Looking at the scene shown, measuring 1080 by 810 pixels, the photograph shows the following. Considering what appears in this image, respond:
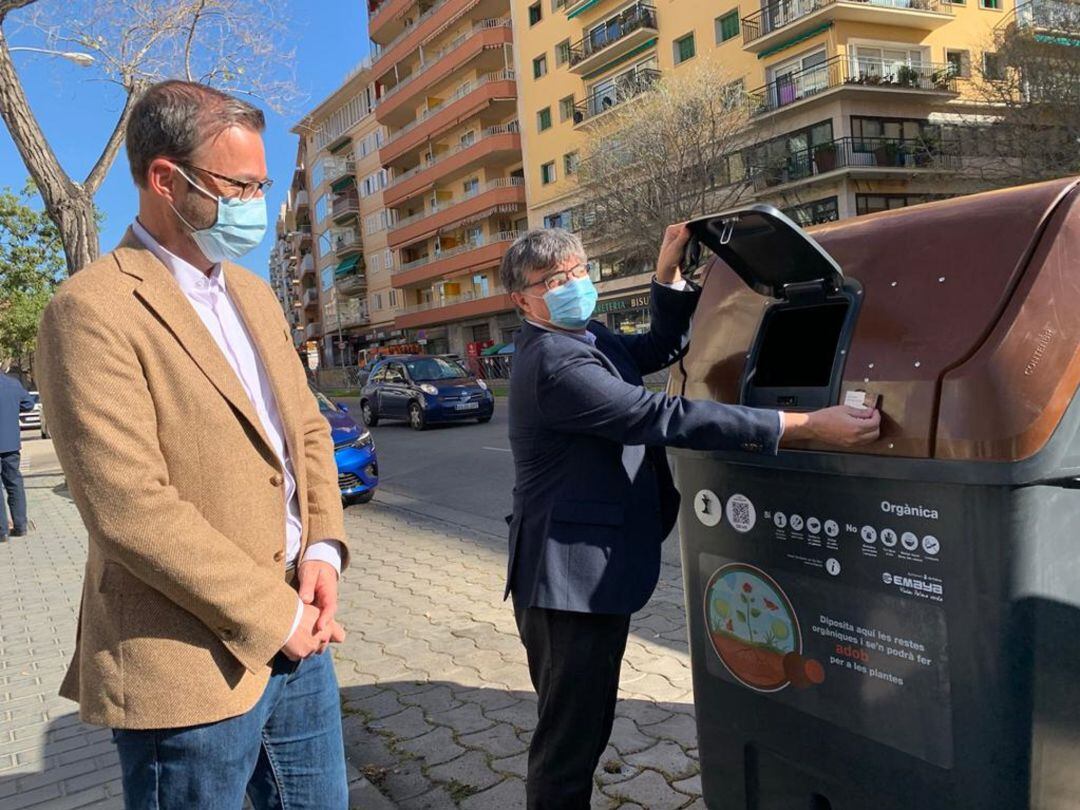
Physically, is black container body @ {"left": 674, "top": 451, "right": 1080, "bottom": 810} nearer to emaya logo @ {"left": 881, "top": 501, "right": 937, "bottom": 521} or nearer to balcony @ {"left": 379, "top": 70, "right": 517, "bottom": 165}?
emaya logo @ {"left": 881, "top": 501, "right": 937, "bottom": 521}

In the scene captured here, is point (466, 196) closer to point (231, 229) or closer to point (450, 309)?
point (450, 309)

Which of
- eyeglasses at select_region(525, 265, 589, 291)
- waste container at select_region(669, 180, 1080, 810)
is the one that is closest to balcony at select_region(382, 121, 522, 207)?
eyeglasses at select_region(525, 265, 589, 291)

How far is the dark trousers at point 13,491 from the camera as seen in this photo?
8.00m

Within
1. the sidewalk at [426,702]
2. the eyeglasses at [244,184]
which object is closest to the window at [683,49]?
the sidewalk at [426,702]

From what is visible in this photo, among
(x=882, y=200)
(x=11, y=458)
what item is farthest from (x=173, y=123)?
(x=882, y=200)

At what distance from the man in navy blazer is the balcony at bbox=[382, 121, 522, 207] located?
38.6m

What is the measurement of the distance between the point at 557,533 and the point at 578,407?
34 cm

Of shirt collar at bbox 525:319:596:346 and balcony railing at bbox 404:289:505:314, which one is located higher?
balcony railing at bbox 404:289:505:314

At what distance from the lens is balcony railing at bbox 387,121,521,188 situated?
3962 centimetres

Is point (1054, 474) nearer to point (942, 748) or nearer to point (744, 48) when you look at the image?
point (942, 748)

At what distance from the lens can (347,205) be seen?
5656 centimetres

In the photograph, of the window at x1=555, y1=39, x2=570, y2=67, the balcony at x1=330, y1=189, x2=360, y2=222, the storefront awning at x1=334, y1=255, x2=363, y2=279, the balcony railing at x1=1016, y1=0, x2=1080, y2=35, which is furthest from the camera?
the storefront awning at x1=334, y1=255, x2=363, y2=279

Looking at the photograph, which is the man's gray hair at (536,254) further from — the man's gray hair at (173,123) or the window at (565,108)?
the window at (565,108)

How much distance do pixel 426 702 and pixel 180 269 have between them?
2.62 metres
